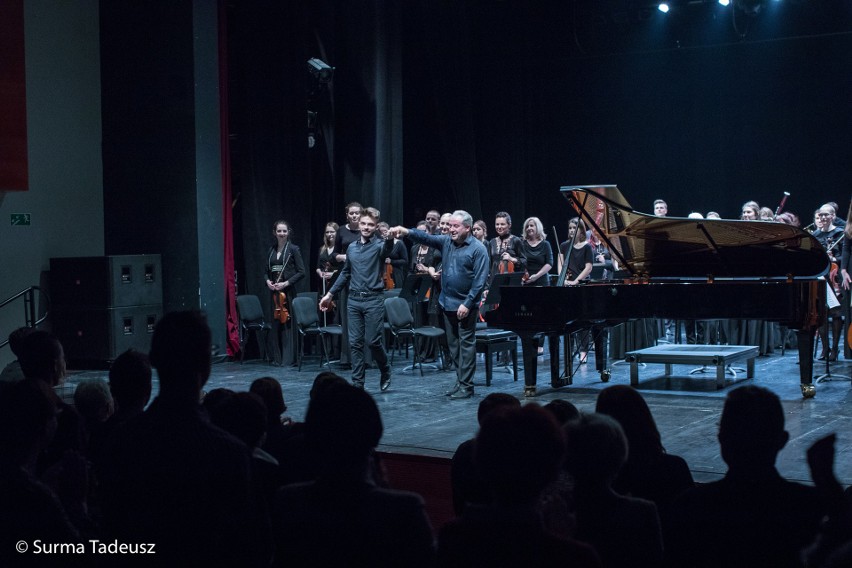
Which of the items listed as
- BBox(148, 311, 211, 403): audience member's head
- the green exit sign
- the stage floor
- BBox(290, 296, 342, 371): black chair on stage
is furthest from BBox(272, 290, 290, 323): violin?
BBox(148, 311, 211, 403): audience member's head

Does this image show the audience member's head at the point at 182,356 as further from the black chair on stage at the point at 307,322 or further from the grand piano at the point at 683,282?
the black chair on stage at the point at 307,322

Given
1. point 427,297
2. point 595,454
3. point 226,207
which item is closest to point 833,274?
point 427,297

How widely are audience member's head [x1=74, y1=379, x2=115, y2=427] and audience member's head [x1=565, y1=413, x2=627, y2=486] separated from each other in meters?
2.24

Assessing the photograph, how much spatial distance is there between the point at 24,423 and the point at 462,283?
19.0 ft

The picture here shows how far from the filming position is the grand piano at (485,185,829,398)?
24.2 ft

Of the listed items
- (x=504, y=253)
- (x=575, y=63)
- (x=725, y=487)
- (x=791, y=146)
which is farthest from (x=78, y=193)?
(x=725, y=487)

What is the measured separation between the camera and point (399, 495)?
2.11m

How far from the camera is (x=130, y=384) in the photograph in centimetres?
337

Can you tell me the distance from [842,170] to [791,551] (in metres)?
12.5

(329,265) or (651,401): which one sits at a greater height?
(329,265)

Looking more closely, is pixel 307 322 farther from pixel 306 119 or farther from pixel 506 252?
pixel 306 119

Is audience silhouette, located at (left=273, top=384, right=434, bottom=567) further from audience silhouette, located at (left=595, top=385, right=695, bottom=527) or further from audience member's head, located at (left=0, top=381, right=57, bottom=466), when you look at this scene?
audience silhouette, located at (left=595, top=385, right=695, bottom=527)

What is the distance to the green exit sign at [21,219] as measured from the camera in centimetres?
1091

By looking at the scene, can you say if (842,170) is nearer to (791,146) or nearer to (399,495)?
(791,146)
